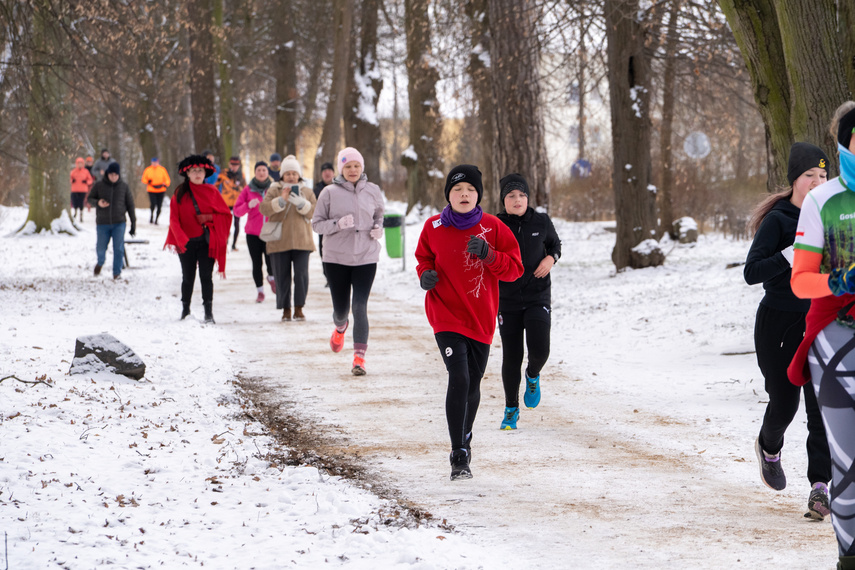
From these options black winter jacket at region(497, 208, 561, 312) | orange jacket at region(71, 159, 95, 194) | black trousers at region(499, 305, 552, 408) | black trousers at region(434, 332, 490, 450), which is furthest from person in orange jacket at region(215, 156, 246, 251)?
black trousers at region(434, 332, 490, 450)

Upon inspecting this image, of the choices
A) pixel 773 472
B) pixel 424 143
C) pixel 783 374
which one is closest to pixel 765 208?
pixel 783 374

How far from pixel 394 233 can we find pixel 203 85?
8.17 meters

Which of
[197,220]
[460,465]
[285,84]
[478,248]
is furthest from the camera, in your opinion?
[285,84]

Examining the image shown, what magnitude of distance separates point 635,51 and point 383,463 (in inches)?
436

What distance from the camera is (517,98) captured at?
14477 mm

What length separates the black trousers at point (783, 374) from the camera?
4387mm

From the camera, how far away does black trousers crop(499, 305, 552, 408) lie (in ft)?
20.8

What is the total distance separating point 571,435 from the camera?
6211 mm

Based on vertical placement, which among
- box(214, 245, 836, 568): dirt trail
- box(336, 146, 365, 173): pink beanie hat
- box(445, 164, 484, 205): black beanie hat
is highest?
box(336, 146, 365, 173): pink beanie hat

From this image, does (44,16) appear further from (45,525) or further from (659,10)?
(45,525)

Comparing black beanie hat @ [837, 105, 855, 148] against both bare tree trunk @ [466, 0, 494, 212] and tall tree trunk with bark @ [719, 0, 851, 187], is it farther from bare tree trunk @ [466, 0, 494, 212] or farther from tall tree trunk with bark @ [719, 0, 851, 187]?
bare tree trunk @ [466, 0, 494, 212]

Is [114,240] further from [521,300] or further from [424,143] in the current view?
[424,143]

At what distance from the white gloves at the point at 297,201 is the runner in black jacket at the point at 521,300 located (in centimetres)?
496

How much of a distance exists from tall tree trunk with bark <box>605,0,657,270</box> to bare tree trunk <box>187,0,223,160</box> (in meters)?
11.3
